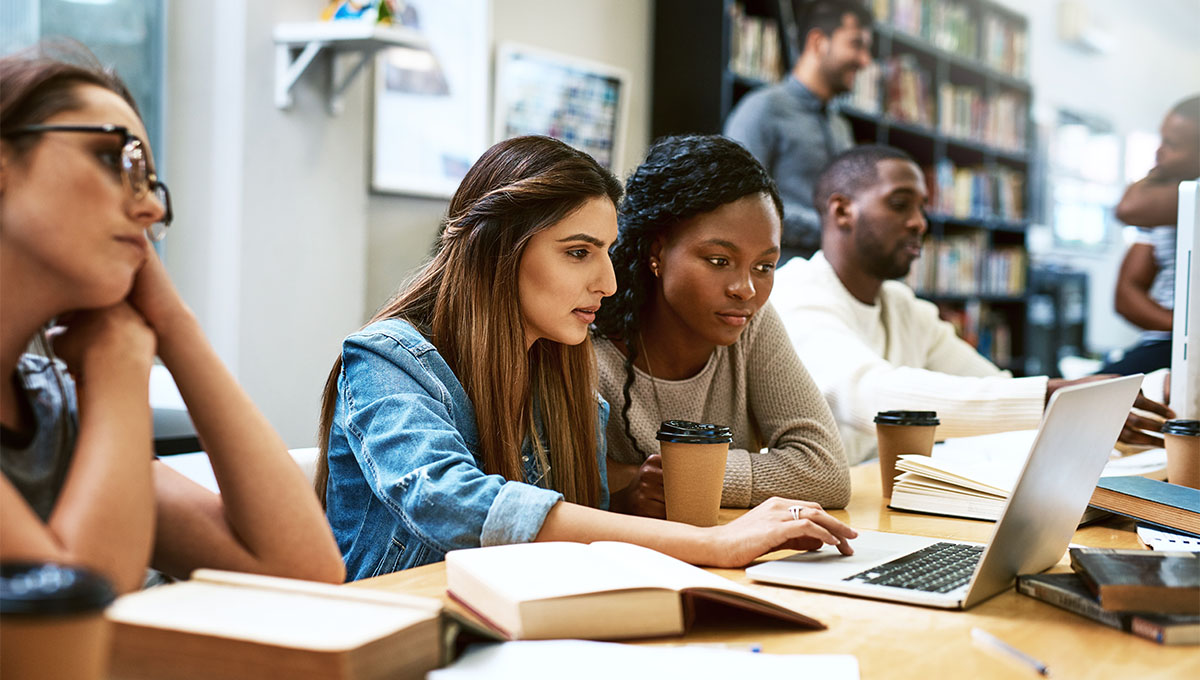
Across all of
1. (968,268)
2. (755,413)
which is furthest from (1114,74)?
(755,413)

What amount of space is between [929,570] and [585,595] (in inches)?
17.2

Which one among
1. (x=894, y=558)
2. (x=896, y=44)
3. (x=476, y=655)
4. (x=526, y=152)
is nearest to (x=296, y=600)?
(x=476, y=655)

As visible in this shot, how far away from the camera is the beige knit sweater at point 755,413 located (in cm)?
155

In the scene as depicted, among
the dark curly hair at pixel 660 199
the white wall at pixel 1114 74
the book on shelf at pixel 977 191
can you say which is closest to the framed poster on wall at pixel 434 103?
the dark curly hair at pixel 660 199

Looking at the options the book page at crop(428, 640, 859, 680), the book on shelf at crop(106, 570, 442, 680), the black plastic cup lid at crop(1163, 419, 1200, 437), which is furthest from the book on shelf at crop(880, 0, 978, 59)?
the book on shelf at crop(106, 570, 442, 680)

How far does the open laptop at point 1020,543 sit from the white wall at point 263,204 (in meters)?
2.14

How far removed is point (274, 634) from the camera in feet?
2.13

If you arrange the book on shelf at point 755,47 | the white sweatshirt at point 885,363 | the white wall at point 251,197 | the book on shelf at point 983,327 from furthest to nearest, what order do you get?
the book on shelf at point 983,327 → the book on shelf at point 755,47 → the white wall at point 251,197 → the white sweatshirt at point 885,363

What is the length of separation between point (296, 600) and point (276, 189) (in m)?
2.37

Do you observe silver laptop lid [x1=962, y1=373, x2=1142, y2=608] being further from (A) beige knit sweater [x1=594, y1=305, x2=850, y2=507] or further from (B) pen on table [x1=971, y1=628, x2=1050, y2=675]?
(A) beige knit sweater [x1=594, y1=305, x2=850, y2=507]

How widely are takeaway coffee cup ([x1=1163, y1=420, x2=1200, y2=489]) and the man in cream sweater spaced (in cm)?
31

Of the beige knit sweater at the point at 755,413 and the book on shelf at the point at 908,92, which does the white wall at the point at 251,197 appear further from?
the book on shelf at the point at 908,92

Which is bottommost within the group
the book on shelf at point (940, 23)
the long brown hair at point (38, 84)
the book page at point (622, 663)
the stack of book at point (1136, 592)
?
the book page at point (622, 663)

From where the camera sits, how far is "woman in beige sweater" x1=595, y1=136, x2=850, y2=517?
1.66 metres
